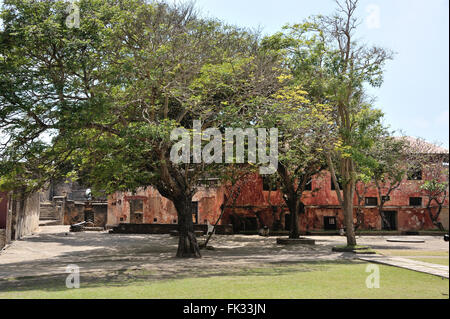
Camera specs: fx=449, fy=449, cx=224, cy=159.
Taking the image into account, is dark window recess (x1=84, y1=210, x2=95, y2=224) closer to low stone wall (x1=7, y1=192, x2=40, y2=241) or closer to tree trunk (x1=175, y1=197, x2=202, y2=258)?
low stone wall (x1=7, y1=192, x2=40, y2=241)

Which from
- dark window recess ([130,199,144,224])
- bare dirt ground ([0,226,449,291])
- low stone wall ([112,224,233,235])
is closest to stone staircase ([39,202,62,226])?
dark window recess ([130,199,144,224])

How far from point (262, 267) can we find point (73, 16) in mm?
8644

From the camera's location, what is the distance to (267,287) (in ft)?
30.3

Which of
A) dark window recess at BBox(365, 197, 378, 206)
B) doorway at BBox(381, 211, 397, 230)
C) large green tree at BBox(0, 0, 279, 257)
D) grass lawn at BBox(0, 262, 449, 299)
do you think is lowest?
grass lawn at BBox(0, 262, 449, 299)

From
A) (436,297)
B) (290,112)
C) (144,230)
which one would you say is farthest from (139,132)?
(144,230)

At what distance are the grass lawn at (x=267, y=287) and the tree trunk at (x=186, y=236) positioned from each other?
5.09 m

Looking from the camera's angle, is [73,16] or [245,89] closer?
[73,16]

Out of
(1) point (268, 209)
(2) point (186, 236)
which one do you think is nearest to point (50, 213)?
(1) point (268, 209)

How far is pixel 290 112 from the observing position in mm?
14852

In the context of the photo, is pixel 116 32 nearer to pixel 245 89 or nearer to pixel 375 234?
pixel 245 89

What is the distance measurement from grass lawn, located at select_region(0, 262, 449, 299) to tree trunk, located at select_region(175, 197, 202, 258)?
5086mm

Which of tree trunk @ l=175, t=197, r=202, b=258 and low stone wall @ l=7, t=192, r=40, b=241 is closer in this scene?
tree trunk @ l=175, t=197, r=202, b=258

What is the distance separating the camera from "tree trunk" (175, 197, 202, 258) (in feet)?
54.4

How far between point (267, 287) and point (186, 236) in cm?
773
